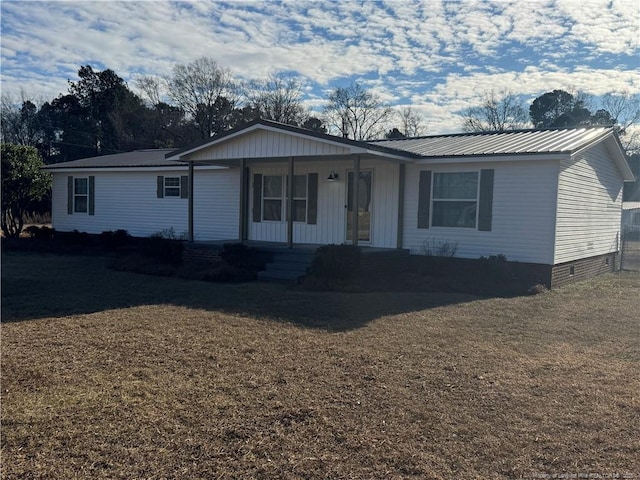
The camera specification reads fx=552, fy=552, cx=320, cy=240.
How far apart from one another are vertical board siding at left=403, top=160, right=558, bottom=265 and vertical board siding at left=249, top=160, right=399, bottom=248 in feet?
4.41

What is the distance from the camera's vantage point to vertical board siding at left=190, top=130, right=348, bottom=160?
12.2 m

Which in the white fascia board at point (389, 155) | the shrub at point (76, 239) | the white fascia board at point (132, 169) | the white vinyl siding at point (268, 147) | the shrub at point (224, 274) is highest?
the white vinyl siding at point (268, 147)

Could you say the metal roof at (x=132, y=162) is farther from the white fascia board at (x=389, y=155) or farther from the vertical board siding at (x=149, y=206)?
the white fascia board at (x=389, y=155)

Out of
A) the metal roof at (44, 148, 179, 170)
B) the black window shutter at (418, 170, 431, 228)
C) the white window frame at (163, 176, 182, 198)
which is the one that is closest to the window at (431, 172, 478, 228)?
the black window shutter at (418, 170, 431, 228)

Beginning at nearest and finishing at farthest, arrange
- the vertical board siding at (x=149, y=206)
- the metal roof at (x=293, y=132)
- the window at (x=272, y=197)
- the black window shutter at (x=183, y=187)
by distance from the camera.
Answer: the metal roof at (x=293, y=132)
the window at (x=272, y=197)
the vertical board siding at (x=149, y=206)
the black window shutter at (x=183, y=187)

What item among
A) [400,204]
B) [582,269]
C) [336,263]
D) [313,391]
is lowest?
[313,391]

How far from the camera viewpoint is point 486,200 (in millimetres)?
12062

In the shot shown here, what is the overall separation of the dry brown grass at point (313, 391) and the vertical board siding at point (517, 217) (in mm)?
2830

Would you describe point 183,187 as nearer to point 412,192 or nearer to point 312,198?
point 312,198

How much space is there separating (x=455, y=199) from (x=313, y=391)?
8.72m

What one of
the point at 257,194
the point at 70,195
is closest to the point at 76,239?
the point at 70,195

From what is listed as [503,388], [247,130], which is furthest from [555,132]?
[503,388]

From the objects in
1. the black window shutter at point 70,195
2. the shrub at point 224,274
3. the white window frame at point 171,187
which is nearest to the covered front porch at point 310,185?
the shrub at point 224,274

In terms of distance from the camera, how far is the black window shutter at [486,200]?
12016 millimetres
